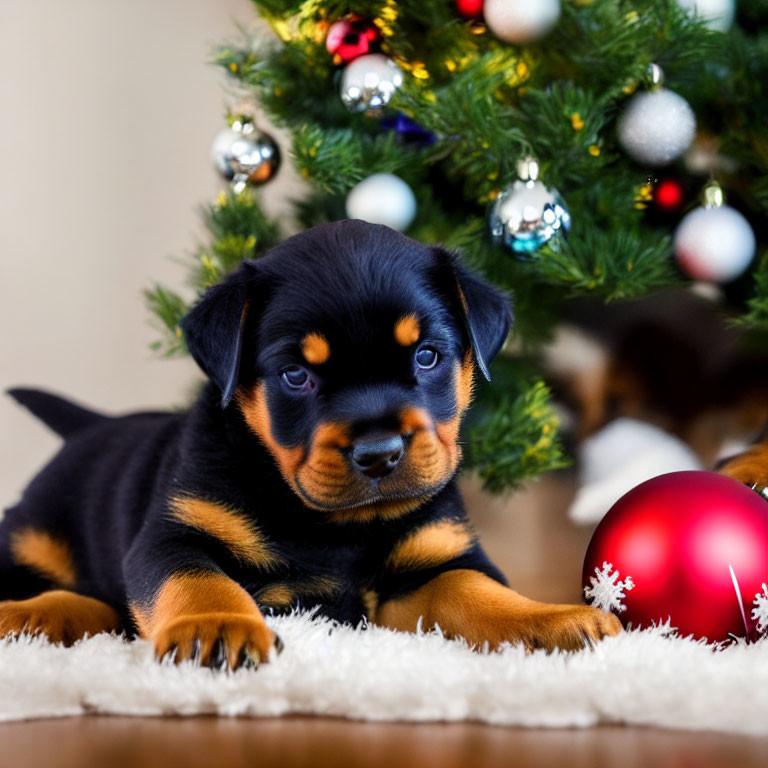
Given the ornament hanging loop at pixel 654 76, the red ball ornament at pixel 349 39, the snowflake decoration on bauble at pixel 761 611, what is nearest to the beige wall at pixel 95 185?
the red ball ornament at pixel 349 39

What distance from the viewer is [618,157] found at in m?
2.62

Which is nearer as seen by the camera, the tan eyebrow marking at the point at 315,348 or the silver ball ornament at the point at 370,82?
the tan eyebrow marking at the point at 315,348

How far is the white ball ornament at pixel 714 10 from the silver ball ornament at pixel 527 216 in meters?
0.64

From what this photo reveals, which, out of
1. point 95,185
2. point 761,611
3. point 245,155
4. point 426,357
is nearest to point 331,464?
point 426,357

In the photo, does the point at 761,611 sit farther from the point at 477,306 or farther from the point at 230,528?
the point at 230,528

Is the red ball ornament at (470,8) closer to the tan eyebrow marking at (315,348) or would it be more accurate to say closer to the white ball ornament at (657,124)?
the white ball ornament at (657,124)

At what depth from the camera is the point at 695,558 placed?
174 centimetres

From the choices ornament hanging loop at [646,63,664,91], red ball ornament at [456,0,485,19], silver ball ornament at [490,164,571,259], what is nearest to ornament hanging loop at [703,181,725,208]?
ornament hanging loop at [646,63,664,91]

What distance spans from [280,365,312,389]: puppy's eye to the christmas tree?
2.52 ft

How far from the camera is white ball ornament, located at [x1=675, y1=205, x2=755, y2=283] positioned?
2514mm

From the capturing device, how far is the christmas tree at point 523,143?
7.98ft

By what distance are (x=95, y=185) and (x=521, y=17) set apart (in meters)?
2.30

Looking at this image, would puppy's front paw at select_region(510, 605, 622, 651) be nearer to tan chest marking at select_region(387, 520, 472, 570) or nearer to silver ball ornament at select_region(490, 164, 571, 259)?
tan chest marking at select_region(387, 520, 472, 570)

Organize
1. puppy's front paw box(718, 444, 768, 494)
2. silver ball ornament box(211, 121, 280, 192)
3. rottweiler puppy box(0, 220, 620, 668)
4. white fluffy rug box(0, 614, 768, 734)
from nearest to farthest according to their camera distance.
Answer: white fluffy rug box(0, 614, 768, 734) → rottweiler puppy box(0, 220, 620, 668) → puppy's front paw box(718, 444, 768, 494) → silver ball ornament box(211, 121, 280, 192)
